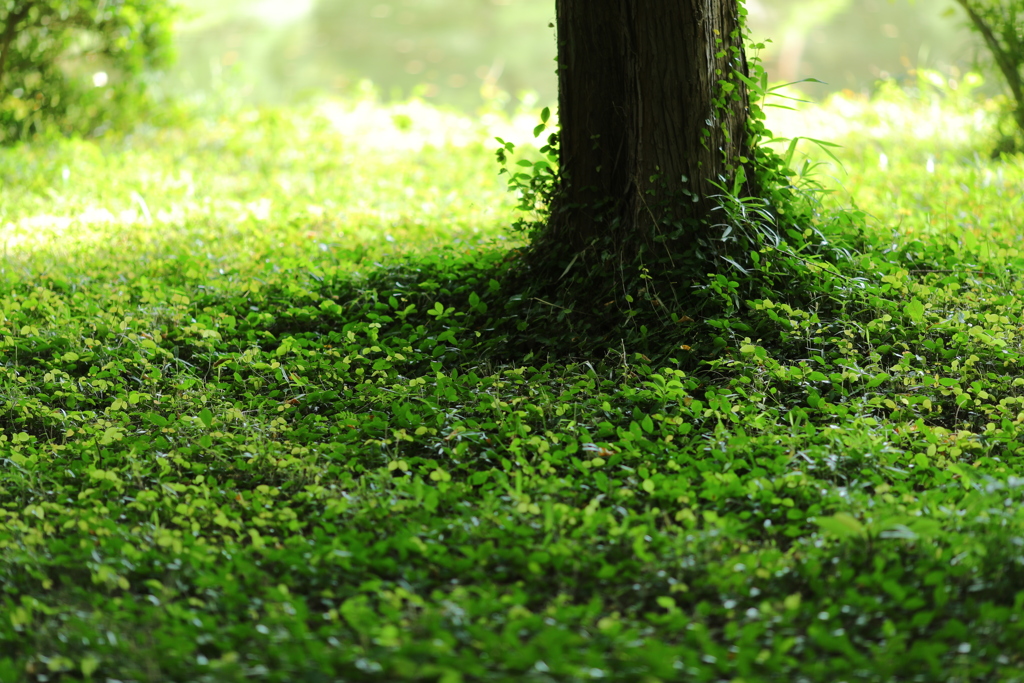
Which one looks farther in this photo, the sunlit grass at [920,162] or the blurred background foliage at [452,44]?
the blurred background foliage at [452,44]

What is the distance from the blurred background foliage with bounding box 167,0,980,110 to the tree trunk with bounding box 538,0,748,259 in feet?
22.8

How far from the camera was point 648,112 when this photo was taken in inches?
163

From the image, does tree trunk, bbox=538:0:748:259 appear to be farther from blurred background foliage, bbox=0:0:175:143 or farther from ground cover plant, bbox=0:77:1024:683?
blurred background foliage, bbox=0:0:175:143

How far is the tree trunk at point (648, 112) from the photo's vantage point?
161 inches

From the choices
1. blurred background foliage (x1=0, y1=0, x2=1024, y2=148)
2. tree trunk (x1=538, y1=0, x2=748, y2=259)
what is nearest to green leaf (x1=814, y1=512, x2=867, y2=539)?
tree trunk (x1=538, y1=0, x2=748, y2=259)

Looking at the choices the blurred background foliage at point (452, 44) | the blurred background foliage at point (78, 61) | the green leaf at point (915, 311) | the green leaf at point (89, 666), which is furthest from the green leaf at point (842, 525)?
the blurred background foliage at point (452, 44)

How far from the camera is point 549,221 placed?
4.54 metres

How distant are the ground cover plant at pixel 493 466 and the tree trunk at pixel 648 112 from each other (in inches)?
18.4

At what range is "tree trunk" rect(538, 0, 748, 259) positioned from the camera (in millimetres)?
4090

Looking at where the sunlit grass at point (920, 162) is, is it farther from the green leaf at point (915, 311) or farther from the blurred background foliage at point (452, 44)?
the blurred background foliage at point (452, 44)

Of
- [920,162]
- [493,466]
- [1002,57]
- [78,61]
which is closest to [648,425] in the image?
[493,466]

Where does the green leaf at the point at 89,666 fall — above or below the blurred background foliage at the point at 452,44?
below

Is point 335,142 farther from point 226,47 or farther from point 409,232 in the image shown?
point 226,47

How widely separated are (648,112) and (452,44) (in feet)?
32.3
